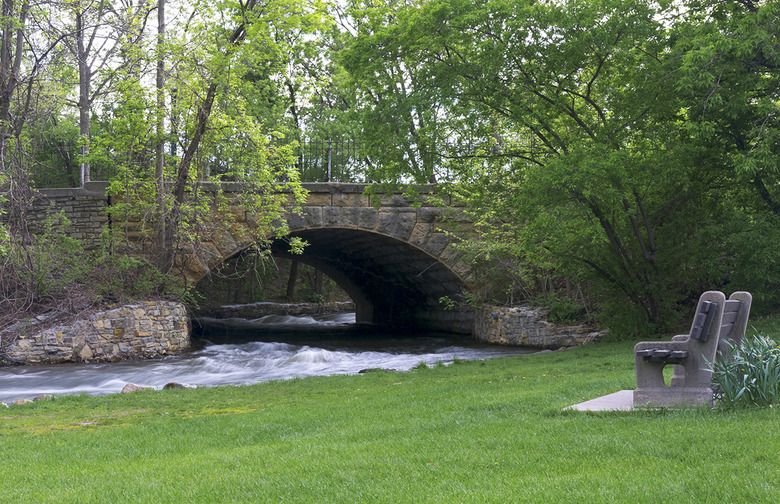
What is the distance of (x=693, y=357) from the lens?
524cm

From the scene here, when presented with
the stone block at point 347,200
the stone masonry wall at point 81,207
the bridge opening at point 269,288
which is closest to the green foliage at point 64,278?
the stone masonry wall at point 81,207

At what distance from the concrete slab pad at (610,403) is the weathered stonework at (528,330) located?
8.46m

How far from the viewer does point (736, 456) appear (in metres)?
3.72

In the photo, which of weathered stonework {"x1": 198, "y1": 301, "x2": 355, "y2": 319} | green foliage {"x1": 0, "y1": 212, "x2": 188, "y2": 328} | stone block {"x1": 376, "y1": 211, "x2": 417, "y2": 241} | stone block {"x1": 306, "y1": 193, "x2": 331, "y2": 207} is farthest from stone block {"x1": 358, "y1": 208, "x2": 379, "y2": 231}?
weathered stonework {"x1": 198, "y1": 301, "x2": 355, "y2": 319}

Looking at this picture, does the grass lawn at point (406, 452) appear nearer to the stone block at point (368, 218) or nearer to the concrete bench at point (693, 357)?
the concrete bench at point (693, 357)

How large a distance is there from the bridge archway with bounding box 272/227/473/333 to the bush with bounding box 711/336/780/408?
41.2 ft

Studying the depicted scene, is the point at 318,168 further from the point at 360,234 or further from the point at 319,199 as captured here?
the point at 360,234

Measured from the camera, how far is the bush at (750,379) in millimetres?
4879

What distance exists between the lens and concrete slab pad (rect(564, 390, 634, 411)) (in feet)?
17.6

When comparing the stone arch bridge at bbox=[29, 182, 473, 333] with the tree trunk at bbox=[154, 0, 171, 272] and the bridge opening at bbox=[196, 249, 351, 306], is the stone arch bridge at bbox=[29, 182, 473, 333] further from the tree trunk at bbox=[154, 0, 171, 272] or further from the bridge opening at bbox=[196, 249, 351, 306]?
the bridge opening at bbox=[196, 249, 351, 306]

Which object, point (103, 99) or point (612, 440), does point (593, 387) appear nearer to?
point (612, 440)

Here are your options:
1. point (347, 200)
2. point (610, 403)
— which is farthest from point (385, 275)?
point (610, 403)

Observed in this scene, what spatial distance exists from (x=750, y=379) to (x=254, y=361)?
1069cm

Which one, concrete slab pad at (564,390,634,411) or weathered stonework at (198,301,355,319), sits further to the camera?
weathered stonework at (198,301,355,319)
